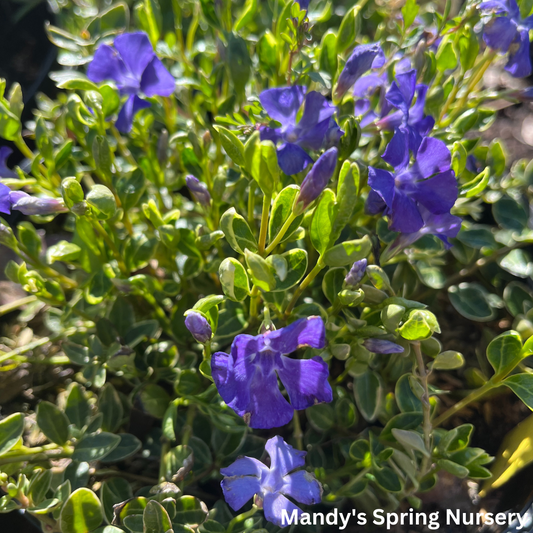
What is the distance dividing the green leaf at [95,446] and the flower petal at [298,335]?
1.23 ft

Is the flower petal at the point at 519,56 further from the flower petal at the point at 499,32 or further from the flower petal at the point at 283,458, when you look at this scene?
the flower petal at the point at 283,458

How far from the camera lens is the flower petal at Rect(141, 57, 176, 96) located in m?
0.95

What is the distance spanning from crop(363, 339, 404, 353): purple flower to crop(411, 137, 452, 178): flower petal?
10.1 inches

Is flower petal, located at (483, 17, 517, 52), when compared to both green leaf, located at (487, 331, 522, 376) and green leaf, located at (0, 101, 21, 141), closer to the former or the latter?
green leaf, located at (487, 331, 522, 376)

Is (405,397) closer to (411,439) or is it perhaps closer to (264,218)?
(411,439)

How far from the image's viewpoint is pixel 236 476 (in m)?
0.78

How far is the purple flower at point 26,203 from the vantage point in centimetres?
79

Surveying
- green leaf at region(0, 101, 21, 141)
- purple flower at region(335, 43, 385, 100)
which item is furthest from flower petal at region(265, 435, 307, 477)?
green leaf at region(0, 101, 21, 141)

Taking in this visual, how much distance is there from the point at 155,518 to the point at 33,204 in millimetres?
495

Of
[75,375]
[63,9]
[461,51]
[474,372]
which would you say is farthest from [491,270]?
[63,9]

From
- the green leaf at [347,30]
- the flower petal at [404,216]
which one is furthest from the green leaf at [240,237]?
the green leaf at [347,30]

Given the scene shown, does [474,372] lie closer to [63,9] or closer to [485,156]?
[485,156]

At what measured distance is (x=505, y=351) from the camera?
0.80 meters

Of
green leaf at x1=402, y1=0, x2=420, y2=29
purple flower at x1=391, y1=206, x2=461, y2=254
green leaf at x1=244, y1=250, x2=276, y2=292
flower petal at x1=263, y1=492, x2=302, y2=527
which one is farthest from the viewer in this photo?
green leaf at x1=402, y1=0, x2=420, y2=29
